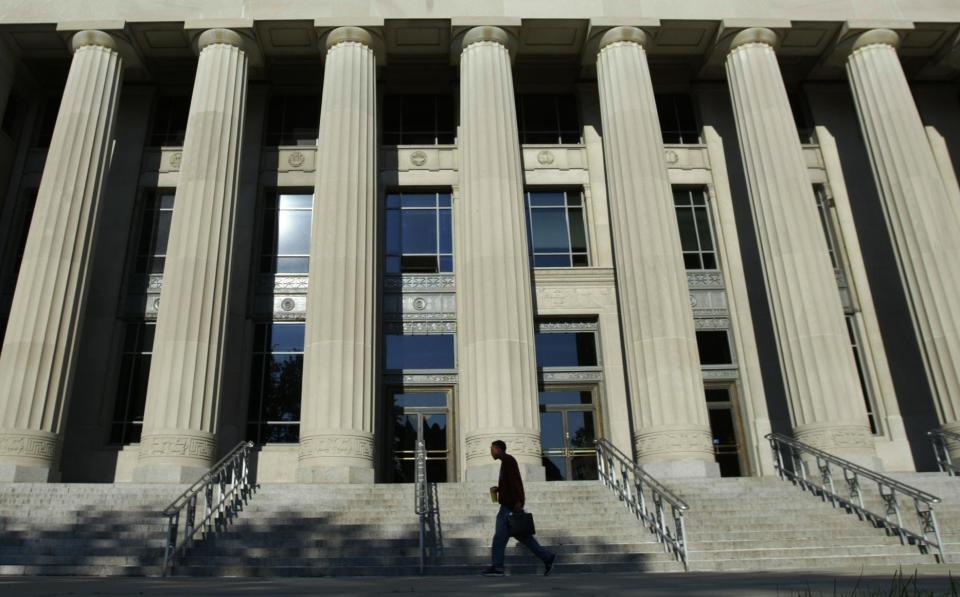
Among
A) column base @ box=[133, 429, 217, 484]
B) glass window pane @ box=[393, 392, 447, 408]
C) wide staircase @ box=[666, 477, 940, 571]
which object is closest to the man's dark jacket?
wide staircase @ box=[666, 477, 940, 571]

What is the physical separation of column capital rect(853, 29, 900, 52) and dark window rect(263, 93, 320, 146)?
51.5ft

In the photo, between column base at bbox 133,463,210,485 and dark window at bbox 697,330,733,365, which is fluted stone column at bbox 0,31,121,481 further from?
dark window at bbox 697,330,733,365

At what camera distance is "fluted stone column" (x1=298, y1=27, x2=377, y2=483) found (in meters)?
15.0

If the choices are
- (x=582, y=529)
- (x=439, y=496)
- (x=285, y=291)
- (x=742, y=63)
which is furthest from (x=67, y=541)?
(x=742, y=63)

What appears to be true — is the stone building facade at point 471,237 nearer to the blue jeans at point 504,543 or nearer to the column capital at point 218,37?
the column capital at point 218,37

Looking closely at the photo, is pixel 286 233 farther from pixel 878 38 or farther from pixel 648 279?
pixel 878 38

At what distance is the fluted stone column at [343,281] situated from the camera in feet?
49.3

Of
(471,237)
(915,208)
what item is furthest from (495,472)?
(915,208)

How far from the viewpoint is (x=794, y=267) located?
16922mm

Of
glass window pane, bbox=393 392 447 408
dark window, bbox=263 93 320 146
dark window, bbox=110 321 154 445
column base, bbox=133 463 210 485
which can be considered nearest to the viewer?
column base, bbox=133 463 210 485

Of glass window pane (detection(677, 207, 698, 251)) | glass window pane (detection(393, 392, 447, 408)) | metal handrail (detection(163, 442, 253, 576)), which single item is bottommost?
metal handrail (detection(163, 442, 253, 576))

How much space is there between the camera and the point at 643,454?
1551cm

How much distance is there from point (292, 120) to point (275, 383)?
8344mm

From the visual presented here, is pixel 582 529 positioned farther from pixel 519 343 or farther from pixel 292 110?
pixel 292 110
